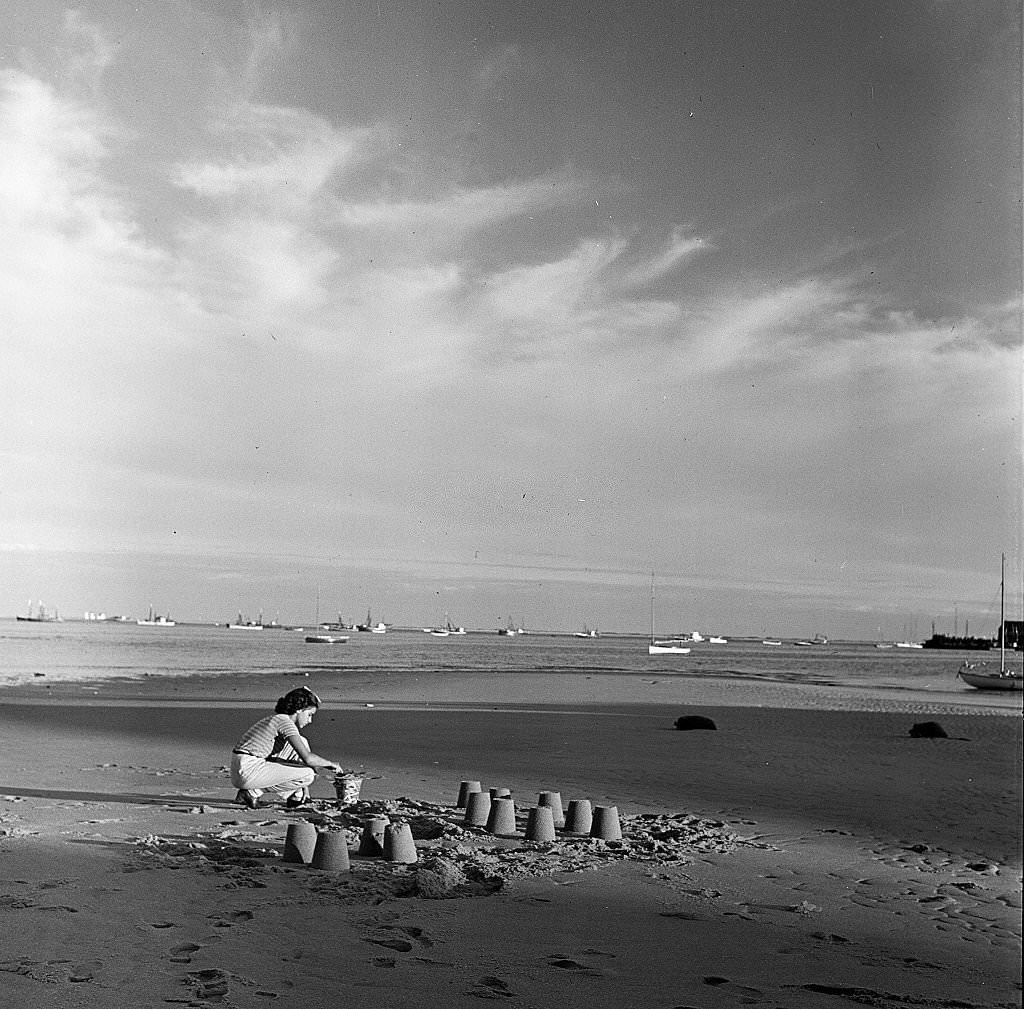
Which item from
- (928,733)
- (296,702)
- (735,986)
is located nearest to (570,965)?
(735,986)

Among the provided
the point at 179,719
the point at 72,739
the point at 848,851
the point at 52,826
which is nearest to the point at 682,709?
the point at 179,719

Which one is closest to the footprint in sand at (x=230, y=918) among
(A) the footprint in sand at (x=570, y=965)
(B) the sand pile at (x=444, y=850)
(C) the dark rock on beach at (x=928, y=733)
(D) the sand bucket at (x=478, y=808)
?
(B) the sand pile at (x=444, y=850)

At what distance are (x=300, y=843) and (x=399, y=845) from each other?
70 cm

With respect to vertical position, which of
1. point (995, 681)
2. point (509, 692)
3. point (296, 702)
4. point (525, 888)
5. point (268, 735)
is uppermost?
point (296, 702)

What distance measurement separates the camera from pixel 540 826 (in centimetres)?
859

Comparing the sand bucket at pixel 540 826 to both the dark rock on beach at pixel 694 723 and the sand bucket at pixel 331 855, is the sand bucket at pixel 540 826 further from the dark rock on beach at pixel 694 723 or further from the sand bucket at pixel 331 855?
the dark rock on beach at pixel 694 723

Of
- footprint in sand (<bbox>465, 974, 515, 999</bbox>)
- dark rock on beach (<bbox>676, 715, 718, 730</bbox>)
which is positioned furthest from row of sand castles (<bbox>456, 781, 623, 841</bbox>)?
dark rock on beach (<bbox>676, 715, 718, 730</bbox>)

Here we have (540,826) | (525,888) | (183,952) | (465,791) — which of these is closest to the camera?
(183,952)

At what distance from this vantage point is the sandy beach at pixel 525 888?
5246 mm

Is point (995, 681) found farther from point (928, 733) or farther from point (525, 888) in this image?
point (525, 888)

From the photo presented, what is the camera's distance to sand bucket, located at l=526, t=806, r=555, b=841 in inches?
336

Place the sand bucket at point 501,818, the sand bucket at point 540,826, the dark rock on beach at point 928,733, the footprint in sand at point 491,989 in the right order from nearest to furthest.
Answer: the footprint in sand at point 491,989
the sand bucket at point 540,826
the sand bucket at point 501,818
the dark rock on beach at point 928,733

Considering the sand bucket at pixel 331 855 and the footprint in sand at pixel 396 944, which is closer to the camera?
the footprint in sand at pixel 396 944

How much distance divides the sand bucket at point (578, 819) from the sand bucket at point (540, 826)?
10.4 inches
